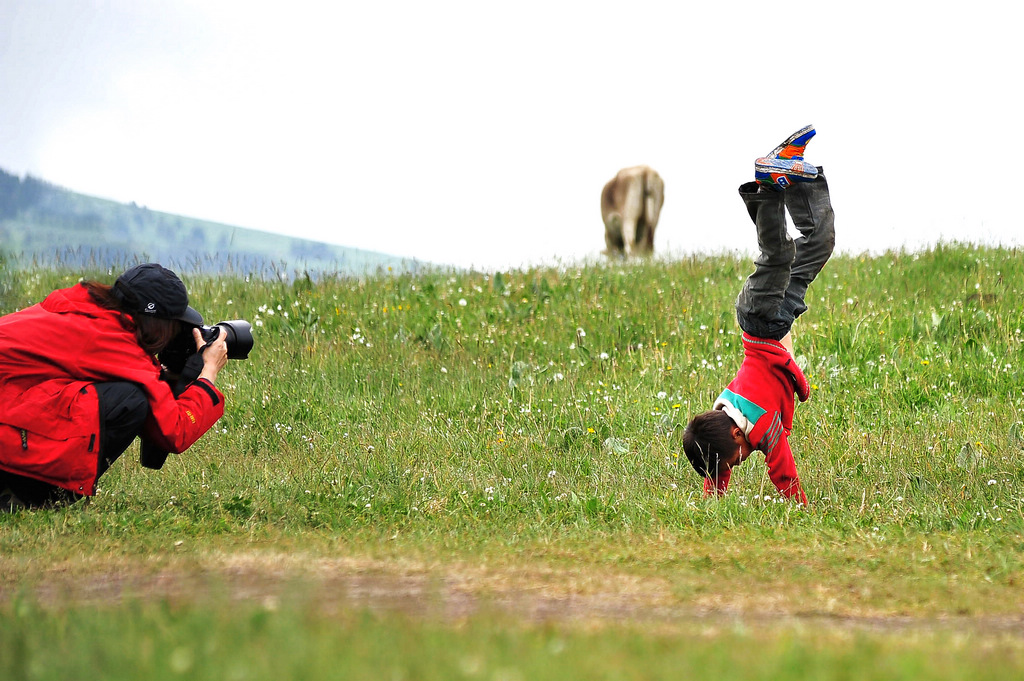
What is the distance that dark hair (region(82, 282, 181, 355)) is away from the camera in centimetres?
449

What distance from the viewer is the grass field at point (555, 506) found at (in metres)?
2.00

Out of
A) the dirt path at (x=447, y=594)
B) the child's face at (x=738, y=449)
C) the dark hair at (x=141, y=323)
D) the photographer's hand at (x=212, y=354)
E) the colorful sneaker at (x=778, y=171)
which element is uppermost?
the colorful sneaker at (x=778, y=171)

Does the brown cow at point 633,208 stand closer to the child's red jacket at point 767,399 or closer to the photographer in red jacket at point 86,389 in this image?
the child's red jacket at point 767,399

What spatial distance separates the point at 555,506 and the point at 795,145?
225 cm

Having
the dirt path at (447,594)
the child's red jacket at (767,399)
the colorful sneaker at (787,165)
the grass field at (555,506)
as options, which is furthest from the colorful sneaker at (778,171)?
the dirt path at (447,594)

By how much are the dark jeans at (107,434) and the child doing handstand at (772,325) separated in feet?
9.23

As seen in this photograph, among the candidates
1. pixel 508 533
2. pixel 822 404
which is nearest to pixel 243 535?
pixel 508 533

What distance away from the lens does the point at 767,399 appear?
A: 452 centimetres

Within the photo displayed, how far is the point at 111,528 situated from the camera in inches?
171

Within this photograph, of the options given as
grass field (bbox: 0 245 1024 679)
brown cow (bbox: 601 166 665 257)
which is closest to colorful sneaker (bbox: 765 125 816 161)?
grass field (bbox: 0 245 1024 679)

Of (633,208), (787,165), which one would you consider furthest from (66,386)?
(633,208)

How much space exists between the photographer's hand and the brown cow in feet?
32.7

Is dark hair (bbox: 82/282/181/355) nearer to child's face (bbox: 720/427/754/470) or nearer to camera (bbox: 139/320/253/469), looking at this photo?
camera (bbox: 139/320/253/469)

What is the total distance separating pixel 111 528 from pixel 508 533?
6.42 ft
